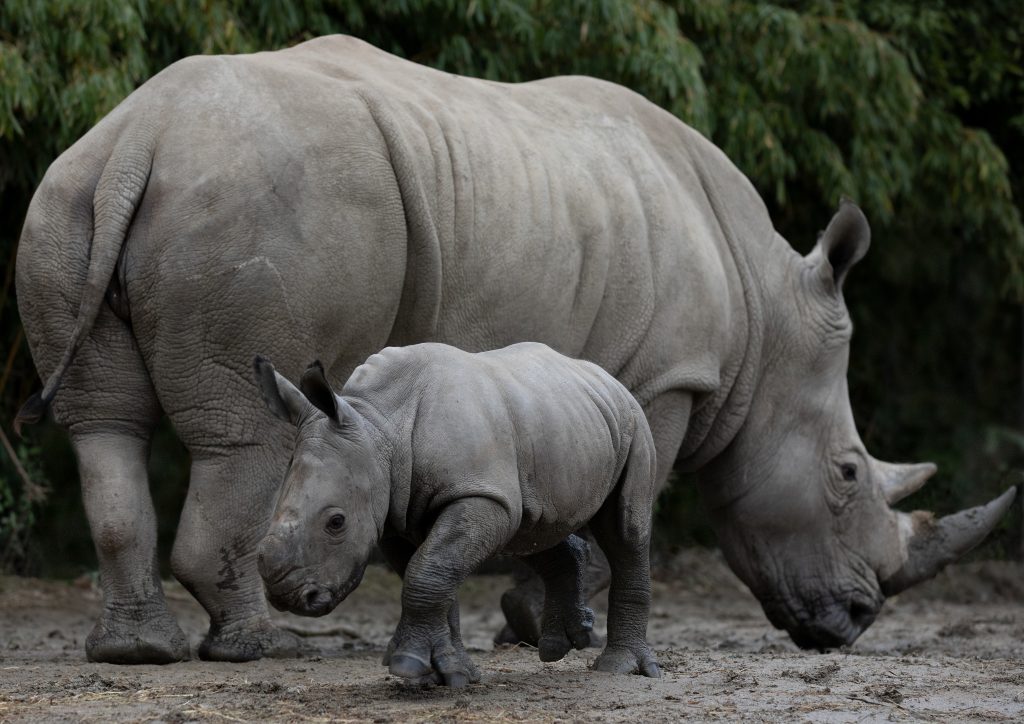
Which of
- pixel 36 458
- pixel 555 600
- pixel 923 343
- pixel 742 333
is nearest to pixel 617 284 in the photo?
pixel 742 333

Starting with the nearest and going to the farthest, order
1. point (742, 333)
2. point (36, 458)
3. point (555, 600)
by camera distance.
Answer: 1. point (555, 600)
2. point (742, 333)
3. point (36, 458)

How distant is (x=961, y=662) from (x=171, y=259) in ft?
9.73

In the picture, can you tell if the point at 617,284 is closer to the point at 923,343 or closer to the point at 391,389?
the point at 391,389

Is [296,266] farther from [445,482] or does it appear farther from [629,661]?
[629,661]

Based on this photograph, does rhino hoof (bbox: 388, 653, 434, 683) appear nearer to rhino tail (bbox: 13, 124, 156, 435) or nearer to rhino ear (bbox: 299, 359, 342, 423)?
rhino ear (bbox: 299, 359, 342, 423)

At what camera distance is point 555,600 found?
17.1 feet

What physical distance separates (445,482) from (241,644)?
1.48 meters

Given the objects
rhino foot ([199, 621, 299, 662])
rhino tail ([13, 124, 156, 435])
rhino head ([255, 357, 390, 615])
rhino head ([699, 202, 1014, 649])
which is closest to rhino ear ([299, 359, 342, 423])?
rhino head ([255, 357, 390, 615])

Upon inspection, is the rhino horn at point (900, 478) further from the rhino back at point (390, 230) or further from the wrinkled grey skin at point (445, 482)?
the wrinkled grey skin at point (445, 482)

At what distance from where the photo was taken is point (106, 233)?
5441mm

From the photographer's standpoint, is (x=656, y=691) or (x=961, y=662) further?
(x=961, y=662)

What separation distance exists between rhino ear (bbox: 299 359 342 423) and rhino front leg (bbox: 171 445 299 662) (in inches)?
48.9

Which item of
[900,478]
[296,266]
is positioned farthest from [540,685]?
[900,478]

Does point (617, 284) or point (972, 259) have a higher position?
point (617, 284)
